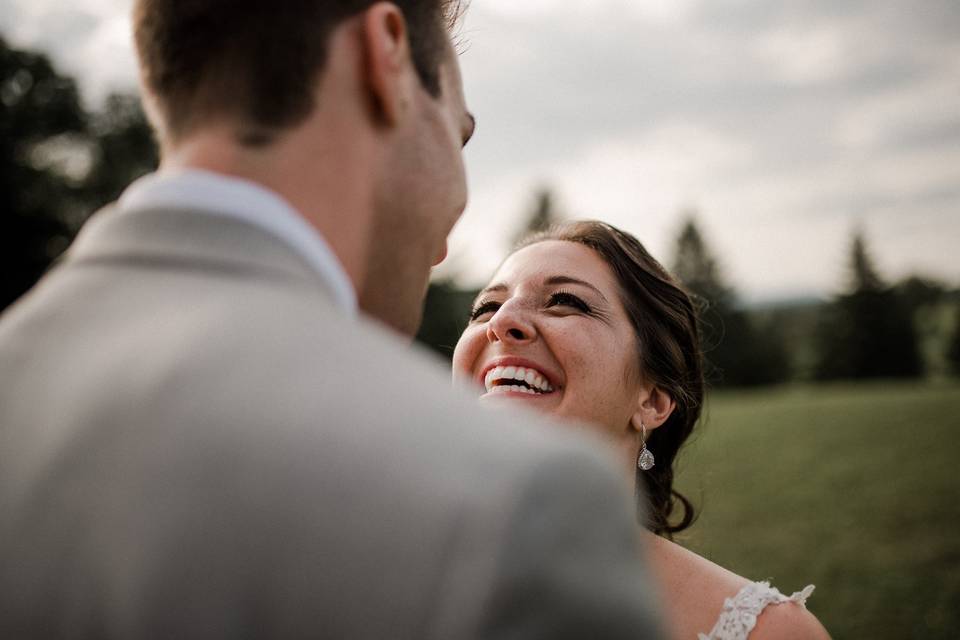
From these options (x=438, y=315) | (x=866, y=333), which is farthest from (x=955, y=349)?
(x=438, y=315)

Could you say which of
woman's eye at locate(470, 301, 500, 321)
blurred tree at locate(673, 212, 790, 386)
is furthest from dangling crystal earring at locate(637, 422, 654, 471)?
blurred tree at locate(673, 212, 790, 386)

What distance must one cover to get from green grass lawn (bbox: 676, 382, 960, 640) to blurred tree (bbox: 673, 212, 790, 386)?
116 feet

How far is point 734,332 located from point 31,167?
54.4m

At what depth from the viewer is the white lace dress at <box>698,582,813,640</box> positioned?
3535 millimetres

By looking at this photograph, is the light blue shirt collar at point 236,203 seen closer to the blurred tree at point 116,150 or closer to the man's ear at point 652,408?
the man's ear at point 652,408

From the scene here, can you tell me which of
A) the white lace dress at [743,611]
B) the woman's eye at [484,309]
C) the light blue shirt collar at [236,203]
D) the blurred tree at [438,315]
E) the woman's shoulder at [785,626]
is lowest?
the blurred tree at [438,315]

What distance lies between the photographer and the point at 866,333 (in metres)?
66.6

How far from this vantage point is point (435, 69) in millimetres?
1759

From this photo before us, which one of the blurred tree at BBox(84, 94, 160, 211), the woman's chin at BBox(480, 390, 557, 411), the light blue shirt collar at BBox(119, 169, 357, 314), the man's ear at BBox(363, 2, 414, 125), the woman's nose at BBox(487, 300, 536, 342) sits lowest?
the blurred tree at BBox(84, 94, 160, 211)

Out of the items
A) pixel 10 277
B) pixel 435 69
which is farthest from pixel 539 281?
pixel 10 277

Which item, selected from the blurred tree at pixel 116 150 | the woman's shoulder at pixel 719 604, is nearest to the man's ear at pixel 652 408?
the woman's shoulder at pixel 719 604

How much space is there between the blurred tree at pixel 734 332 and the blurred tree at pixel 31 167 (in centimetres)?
4448

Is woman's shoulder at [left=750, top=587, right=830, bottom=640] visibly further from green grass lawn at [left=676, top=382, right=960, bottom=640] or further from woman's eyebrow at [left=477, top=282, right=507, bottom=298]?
woman's eyebrow at [left=477, top=282, right=507, bottom=298]

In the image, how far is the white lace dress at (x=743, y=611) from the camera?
11.6 ft
